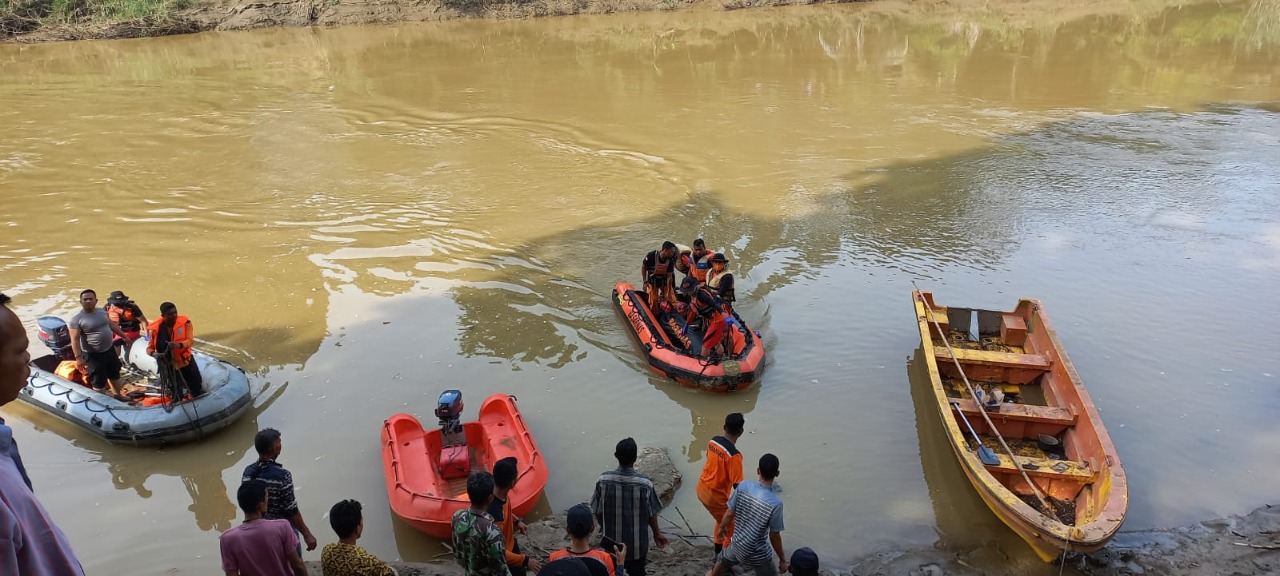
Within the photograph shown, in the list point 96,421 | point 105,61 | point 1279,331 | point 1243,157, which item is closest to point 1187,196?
point 1243,157

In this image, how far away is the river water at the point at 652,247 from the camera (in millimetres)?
6895

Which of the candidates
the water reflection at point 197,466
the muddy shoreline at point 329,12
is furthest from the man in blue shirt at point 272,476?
the muddy shoreline at point 329,12

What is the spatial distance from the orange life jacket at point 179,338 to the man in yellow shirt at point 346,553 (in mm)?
4173

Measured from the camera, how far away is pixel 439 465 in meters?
6.50

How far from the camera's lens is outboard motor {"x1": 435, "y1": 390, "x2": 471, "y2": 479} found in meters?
6.45

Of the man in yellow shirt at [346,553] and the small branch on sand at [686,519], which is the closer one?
the man in yellow shirt at [346,553]

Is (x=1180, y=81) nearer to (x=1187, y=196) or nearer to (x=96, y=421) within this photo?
(x=1187, y=196)

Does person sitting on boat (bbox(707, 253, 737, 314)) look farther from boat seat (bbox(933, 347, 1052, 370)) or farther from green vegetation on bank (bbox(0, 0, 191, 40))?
green vegetation on bank (bbox(0, 0, 191, 40))

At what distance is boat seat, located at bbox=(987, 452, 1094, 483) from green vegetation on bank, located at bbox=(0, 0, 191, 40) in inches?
1571

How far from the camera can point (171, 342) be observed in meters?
6.93

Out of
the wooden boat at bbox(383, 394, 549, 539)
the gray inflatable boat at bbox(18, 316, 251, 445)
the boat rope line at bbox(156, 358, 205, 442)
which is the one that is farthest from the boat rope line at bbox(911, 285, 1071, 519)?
the boat rope line at bbox(156, 358, 205, 442)

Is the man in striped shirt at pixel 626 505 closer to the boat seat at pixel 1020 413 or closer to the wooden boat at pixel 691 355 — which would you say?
the wooden boat at pixel 691 355

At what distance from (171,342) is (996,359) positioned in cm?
787

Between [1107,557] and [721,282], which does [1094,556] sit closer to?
[1107,557]
